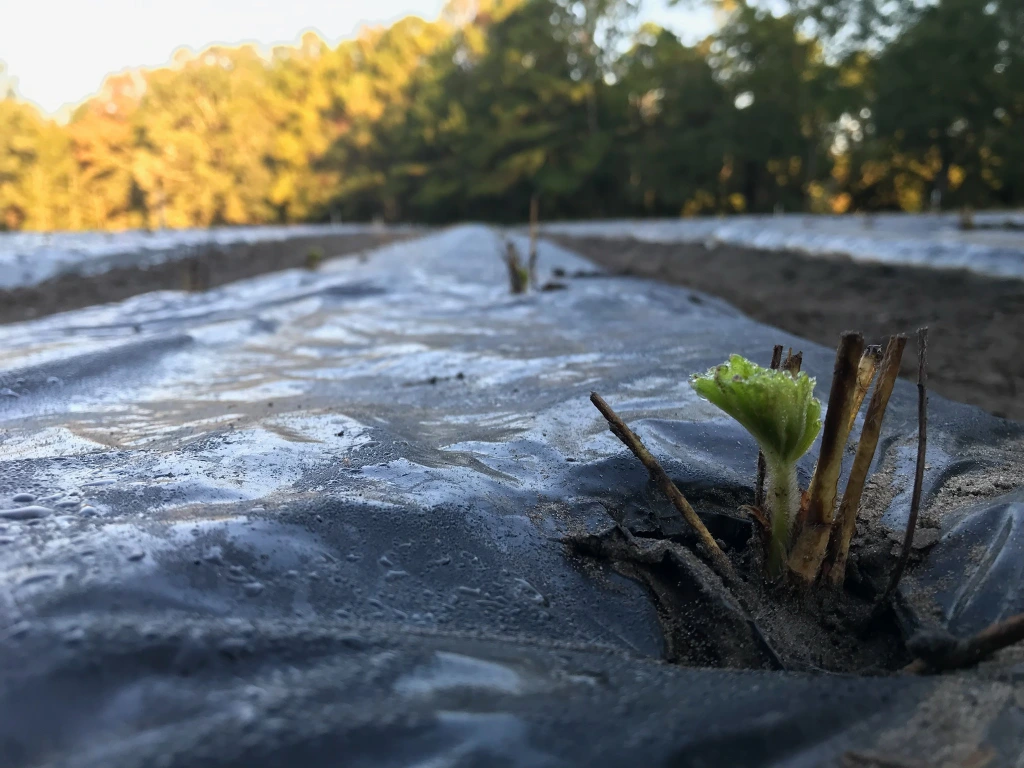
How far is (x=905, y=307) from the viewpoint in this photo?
13.6 feet

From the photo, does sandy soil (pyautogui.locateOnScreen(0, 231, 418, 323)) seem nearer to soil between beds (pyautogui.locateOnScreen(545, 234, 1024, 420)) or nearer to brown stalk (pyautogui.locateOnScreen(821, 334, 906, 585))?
soil between beds (pyautogui.locateOnScreen(545, 234, 1024, 420))

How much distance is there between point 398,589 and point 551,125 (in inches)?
1023

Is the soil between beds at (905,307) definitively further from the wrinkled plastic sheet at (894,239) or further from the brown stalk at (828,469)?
the brown stalk at (828,469)

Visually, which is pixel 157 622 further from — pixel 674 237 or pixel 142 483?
pixel 674 237

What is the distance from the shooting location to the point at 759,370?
867 millimetres

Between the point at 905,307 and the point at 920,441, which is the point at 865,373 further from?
the point at 905,307

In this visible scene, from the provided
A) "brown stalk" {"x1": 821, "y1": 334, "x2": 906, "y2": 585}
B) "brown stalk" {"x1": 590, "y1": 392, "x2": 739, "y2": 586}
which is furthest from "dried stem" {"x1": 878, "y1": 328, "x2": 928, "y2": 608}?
"brown stalk" {"x1": 590, "y1": 392, "x2": 739, "y2": 586}

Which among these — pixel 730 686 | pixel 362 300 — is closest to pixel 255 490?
pixel 730 686

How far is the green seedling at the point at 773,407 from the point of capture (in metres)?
0.85

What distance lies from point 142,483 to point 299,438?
1.22 feet

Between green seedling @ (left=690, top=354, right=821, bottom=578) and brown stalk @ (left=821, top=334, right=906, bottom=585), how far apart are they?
2.6 inches

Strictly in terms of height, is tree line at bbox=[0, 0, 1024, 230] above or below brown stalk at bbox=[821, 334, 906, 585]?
above

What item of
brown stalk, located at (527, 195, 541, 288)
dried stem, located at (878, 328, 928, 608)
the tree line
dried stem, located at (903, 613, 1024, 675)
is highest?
the tree line

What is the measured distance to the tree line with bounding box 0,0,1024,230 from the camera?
15.6 m
